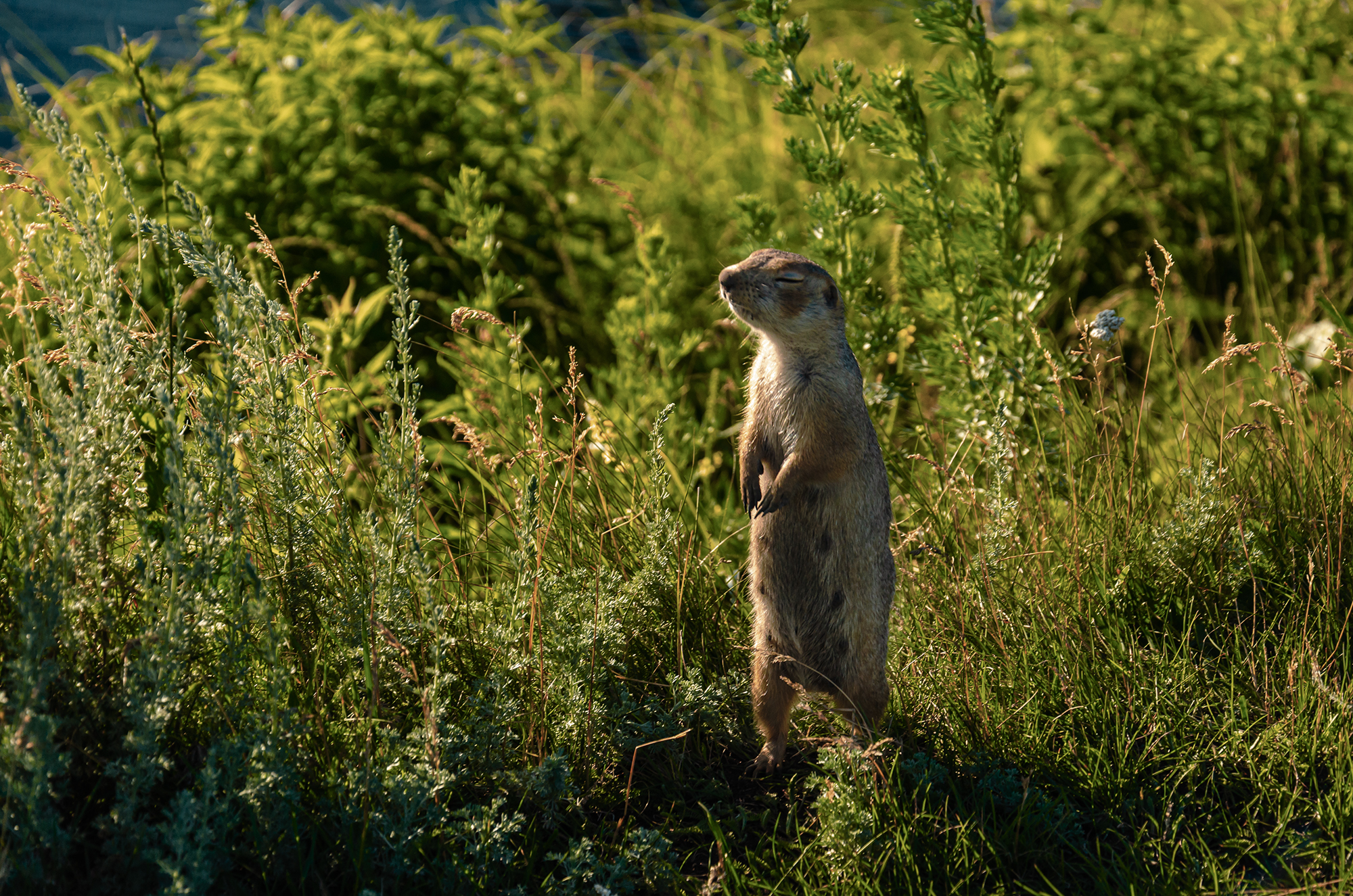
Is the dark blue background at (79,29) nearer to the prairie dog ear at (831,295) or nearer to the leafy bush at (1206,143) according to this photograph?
the leafy bush at (1206,143)

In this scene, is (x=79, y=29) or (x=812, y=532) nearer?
(x=812, y=532)

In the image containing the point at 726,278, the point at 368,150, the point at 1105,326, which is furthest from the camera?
the point at 368,150

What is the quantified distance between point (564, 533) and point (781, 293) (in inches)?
40.0

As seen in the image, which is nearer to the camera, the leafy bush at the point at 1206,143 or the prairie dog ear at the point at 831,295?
the prairie dog ear at the point at 831,295

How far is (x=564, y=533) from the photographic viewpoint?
10.6 ft

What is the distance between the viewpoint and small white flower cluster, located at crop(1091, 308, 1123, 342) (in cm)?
310

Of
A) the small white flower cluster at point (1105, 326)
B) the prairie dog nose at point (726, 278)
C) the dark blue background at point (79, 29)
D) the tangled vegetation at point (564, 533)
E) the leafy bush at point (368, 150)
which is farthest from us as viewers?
the dark blue background at point (79, 29)

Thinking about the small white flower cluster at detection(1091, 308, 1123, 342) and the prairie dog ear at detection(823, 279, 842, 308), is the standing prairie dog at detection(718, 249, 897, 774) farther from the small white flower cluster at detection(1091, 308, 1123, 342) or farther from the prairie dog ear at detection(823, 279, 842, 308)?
the small white flower cluster at detection(1091, 308, 1123, 342)

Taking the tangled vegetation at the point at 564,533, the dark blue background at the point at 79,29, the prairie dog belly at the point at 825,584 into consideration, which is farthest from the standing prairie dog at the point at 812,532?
the dark blue background at the point at 79,29

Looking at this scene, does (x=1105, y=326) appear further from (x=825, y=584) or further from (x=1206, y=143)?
(x=1206, y=143)

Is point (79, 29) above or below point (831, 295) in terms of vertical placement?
above

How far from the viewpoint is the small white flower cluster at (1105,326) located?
3098 millimetres

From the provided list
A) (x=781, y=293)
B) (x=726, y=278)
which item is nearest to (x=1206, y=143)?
(x=781, y=293)

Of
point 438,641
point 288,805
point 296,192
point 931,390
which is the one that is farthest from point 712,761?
point 296,192
